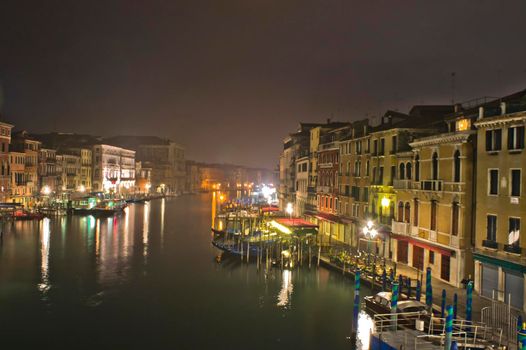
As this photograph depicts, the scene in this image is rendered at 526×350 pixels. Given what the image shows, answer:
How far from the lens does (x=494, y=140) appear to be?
55.9 ft

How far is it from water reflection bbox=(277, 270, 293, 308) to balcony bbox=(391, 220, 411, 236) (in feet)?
18.2

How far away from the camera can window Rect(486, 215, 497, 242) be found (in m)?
17.0

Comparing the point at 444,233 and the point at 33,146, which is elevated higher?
the point at 33,146

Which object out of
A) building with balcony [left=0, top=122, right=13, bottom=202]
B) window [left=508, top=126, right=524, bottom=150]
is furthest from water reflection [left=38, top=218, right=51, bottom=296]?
window [left=508, top=126, right=524, bottom=150]

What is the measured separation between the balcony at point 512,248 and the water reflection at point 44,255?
709 inches

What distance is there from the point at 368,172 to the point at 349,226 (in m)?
4.20

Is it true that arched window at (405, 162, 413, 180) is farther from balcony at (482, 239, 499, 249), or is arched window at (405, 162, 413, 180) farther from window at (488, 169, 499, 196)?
balcony at (482, 239, 499, 249)

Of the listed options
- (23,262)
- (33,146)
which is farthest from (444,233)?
(33,146)

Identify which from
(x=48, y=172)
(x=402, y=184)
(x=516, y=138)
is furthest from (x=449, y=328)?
(x=48, y=172)

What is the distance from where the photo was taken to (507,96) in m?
20.0

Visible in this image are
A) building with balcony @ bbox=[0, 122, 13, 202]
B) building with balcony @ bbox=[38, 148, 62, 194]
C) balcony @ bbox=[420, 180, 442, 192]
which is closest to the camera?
balcony @ bbox=[420, 180, 442, 192]

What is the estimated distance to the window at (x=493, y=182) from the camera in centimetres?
1706

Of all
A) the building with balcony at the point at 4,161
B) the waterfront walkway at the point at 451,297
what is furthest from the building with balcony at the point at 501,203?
the building with balcony at the point at 4,161

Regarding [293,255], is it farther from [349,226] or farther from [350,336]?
[350,336]
